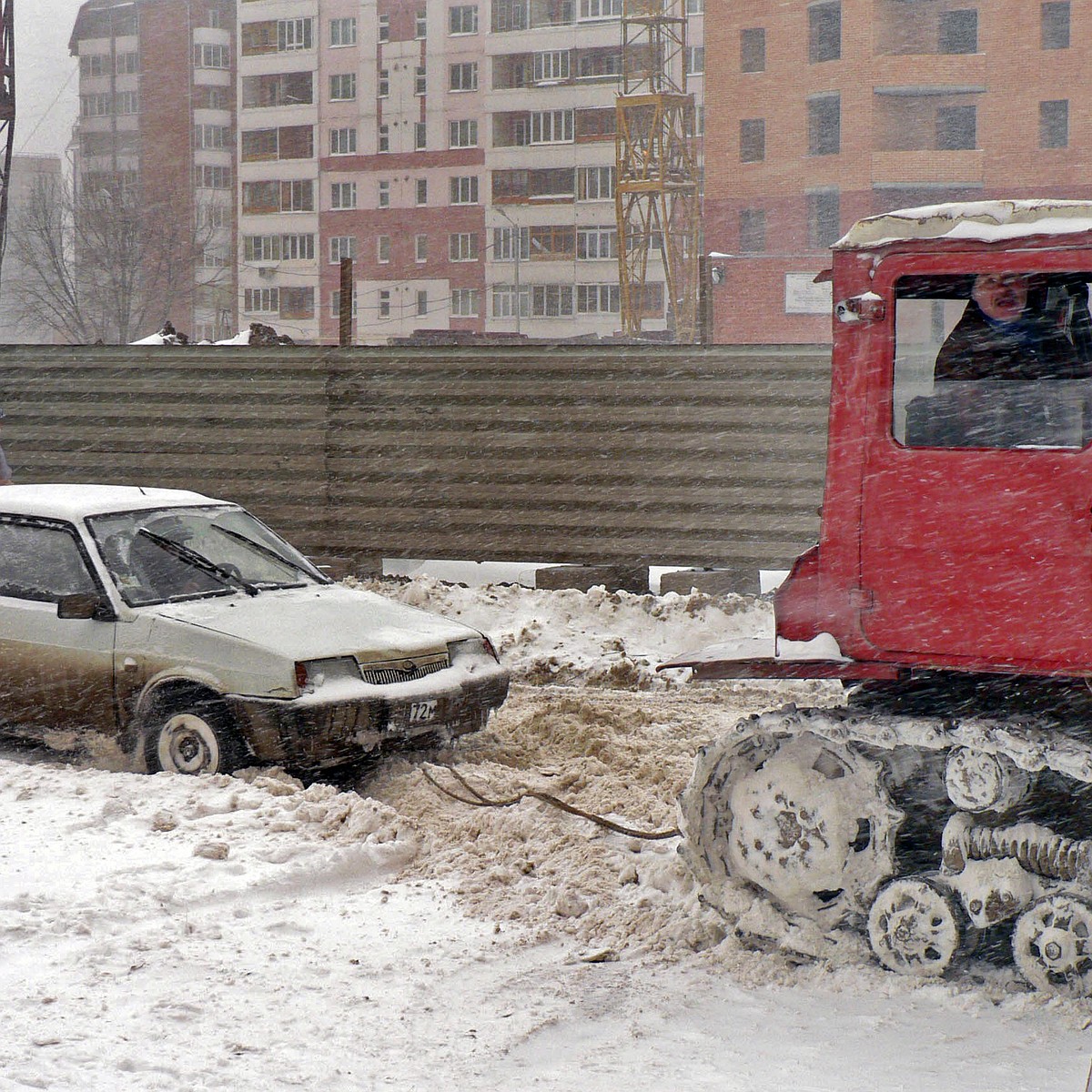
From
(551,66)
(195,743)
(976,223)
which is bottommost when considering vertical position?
(195,743)

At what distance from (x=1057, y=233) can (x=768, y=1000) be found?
248cm

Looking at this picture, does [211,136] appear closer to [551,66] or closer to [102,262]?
[102,262]

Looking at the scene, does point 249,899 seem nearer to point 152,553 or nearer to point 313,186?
point 152,553

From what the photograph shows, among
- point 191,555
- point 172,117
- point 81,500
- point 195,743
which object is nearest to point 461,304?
point 172,117

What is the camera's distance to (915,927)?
4.56m

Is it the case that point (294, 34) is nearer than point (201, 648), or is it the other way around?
point (201, 648)

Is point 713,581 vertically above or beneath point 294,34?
beneath

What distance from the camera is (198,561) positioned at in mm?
7598

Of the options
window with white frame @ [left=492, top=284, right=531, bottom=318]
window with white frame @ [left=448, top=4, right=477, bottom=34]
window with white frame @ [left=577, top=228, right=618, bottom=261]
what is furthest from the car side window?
window with white frame @ [left=448, top=4, right=477, bottom=34]

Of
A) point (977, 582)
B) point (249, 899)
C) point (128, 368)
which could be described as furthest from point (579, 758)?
point (128, 368)

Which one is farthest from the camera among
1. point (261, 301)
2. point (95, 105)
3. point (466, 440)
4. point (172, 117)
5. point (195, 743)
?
point (95, 105)

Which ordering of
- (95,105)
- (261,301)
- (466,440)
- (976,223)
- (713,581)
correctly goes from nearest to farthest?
(976,223), (713,581), (466,440), (261,301), (95,105)

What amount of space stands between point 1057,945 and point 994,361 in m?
1.77

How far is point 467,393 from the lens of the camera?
1166 centimetres
